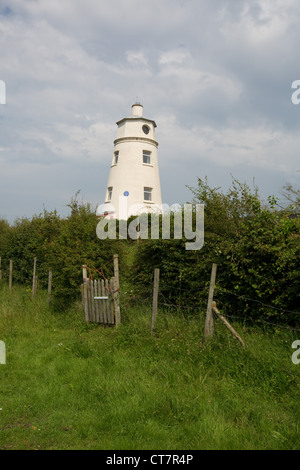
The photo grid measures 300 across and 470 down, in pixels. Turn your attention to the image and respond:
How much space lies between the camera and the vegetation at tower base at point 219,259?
661 cm

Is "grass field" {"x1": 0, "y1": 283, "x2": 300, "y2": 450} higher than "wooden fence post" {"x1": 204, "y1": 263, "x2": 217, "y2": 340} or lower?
lower

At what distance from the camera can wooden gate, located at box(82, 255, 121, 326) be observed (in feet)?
28.1

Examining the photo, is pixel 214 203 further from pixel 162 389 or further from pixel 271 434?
pixel 271 434

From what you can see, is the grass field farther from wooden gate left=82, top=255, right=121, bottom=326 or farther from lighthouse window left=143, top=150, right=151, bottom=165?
lighthouse window left=143, top=150, right=151, bottom=165

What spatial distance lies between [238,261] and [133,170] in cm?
2374

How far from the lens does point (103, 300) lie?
28.9 feet

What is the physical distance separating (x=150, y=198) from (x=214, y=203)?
22.0 m

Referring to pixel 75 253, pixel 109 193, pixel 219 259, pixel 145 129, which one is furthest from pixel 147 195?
pixel 219 259

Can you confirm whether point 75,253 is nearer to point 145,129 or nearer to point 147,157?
point 147,157

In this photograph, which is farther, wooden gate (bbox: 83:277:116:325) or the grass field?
wooden gate (bbox: 83:277:116:325)

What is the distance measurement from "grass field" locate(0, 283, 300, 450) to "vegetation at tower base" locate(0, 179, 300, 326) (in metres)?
0.60

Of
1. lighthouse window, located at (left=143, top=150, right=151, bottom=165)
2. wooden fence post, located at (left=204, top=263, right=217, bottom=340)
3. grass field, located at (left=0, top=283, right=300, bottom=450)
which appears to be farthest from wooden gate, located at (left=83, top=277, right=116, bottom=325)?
lighthouse window, located at (left=143, top=150, right=151, bottom=165)

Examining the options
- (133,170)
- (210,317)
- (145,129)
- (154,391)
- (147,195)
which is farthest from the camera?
(145,129)
